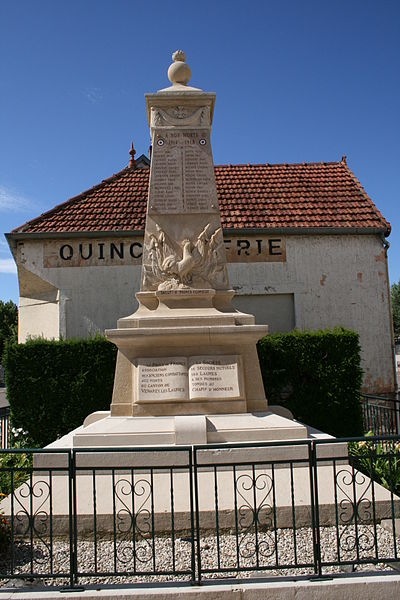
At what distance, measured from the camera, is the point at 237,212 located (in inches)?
533

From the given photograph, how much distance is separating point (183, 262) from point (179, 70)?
325cm

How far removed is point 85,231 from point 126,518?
931cm

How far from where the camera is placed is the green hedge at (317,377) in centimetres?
991

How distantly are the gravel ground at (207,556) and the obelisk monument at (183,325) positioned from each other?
1.64 metres

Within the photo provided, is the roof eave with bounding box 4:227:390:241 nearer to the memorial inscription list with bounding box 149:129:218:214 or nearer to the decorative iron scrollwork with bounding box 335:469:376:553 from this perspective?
the memorial inscription list with bounding box 149:129:218:214

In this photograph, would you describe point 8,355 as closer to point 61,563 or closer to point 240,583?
point 61,563

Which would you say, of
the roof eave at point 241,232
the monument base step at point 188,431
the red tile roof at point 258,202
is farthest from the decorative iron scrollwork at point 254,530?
the red tile roof at point 258,202

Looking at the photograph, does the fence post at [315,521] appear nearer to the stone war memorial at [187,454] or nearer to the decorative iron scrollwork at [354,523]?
the stone war memorial at [187,454]

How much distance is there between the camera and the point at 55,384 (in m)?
9.79

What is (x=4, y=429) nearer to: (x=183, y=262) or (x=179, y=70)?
Result: (x=183, y=262)

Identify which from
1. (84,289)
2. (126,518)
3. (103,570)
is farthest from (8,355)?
(103,570)

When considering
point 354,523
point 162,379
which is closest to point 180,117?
point 162,379

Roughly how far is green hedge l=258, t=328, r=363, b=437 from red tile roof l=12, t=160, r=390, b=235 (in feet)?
13.0

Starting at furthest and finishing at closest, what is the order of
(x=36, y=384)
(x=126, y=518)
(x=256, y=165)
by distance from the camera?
(x=256, y=165), (x=36, y=384), (x=126, y=518)
